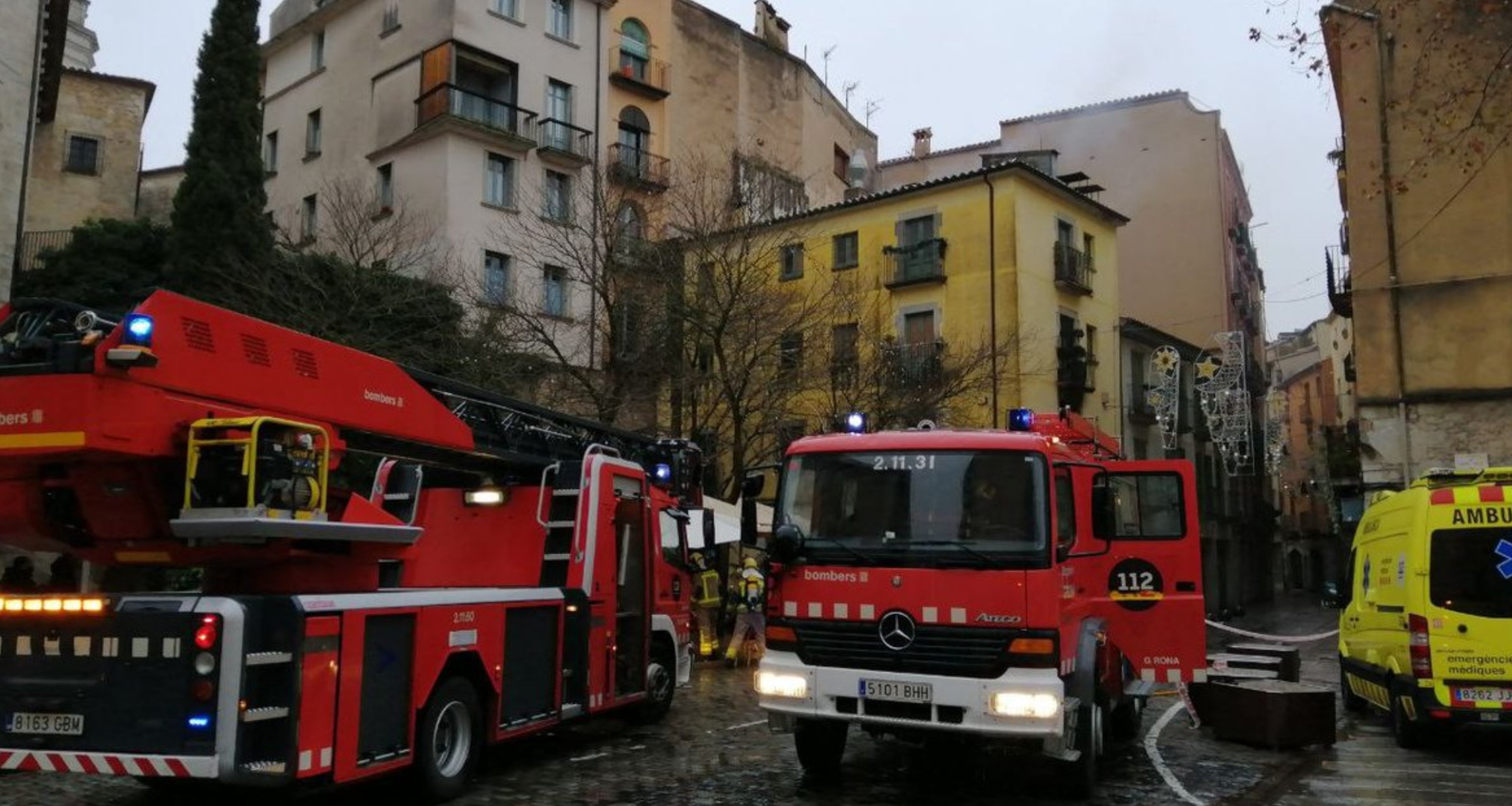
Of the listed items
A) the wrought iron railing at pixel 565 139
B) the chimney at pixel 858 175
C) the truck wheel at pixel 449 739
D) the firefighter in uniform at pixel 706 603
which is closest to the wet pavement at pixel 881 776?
the truck wheel at pixel 449 739

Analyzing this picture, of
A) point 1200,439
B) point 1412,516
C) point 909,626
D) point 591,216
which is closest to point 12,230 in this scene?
point 591,216

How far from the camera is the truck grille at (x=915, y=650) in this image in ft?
24.1

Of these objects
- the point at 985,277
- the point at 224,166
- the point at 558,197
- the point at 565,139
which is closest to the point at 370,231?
the point at 224,166

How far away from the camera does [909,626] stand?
297 inches

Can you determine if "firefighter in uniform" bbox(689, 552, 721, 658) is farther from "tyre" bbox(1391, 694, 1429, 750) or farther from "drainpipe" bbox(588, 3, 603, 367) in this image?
"tyre" bbox(1391, 694, 1429, 750)

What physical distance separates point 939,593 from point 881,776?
2122mm

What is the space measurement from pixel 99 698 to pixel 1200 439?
128 ft

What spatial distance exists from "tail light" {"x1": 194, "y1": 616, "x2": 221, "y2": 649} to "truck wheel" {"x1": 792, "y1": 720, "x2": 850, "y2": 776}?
4.12m

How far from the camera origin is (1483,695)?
934 cm

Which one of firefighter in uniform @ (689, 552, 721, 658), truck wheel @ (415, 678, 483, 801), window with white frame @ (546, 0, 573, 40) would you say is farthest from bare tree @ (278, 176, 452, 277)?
truck wheel @ (415, 678, 483, 801)

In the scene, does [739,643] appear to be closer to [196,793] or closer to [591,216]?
[591,216]

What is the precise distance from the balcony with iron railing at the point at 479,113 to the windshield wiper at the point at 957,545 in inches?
933

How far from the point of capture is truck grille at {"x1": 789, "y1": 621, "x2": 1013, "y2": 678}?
7.33m

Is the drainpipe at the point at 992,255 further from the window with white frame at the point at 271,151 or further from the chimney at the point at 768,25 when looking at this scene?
the window with white frame at the point at 271,151
